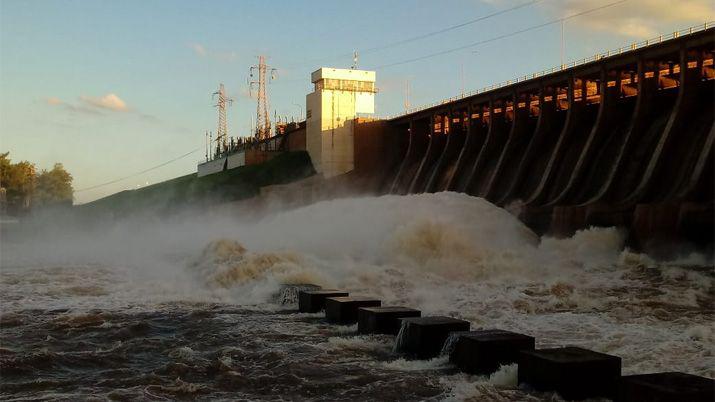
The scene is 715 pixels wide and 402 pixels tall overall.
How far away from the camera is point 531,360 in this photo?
24.5 feet

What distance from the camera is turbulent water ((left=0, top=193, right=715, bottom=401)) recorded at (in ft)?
26.6

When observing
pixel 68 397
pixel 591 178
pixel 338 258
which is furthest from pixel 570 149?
pixel 68 397

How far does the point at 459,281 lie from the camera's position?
63.2 feet

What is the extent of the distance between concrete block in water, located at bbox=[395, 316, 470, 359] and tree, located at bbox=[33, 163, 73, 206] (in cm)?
10606

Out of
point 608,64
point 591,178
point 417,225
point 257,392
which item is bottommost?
point 257,392

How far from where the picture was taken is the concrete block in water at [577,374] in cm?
703

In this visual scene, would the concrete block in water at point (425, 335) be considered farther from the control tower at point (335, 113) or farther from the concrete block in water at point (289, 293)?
the control tower at point (335, 113)

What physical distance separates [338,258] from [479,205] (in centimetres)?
896

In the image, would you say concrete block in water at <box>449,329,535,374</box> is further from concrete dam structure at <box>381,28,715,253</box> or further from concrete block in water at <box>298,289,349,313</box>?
concrete dam structure at <box>381,28,715,253</box>

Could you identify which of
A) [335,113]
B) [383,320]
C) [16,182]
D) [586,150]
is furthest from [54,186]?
[383,320]

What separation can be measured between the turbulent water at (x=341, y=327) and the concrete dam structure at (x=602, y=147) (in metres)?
1.25

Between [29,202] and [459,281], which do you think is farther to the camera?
[29,202]

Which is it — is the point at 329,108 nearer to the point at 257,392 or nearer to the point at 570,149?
the point at 570,149

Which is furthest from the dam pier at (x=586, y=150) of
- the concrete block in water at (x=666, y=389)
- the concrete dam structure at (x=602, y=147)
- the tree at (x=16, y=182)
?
the tree at (x=16, y=182)
